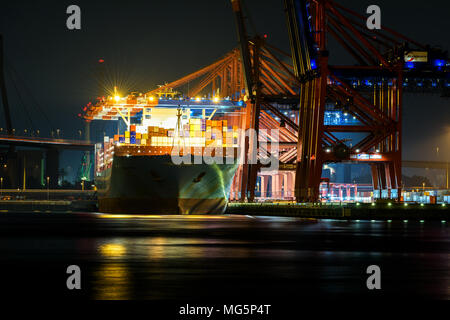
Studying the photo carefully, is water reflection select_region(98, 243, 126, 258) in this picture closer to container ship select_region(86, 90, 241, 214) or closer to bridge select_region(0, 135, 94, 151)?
container ship select_region(86, 90, 241, 214)

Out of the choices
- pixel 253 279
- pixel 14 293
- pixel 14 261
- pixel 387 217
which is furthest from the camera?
pixel 387 217

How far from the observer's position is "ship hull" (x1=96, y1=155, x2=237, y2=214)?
54.8 meters

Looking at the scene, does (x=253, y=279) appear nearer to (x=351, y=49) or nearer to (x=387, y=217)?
(x=387, y=217)

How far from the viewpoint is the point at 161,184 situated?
55375mm

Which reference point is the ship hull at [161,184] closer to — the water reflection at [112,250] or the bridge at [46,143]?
the water reflection at [112,250]

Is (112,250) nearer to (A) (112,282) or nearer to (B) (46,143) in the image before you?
(A) (112,282)

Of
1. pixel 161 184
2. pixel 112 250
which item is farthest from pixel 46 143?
pixel 112 250

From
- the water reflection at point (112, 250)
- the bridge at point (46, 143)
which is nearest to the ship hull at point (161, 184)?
the water reflection at point (112, 250)

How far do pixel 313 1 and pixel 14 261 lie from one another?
52657mm

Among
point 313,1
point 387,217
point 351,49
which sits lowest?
point 387,217

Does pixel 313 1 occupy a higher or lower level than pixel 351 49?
higher

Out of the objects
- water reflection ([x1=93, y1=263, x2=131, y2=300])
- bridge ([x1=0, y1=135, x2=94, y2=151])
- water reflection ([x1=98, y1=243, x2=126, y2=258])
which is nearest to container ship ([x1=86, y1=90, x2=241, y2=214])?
water reflection ([x1=98, y1=243, x2=126, y2=258])

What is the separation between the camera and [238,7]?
261ft
